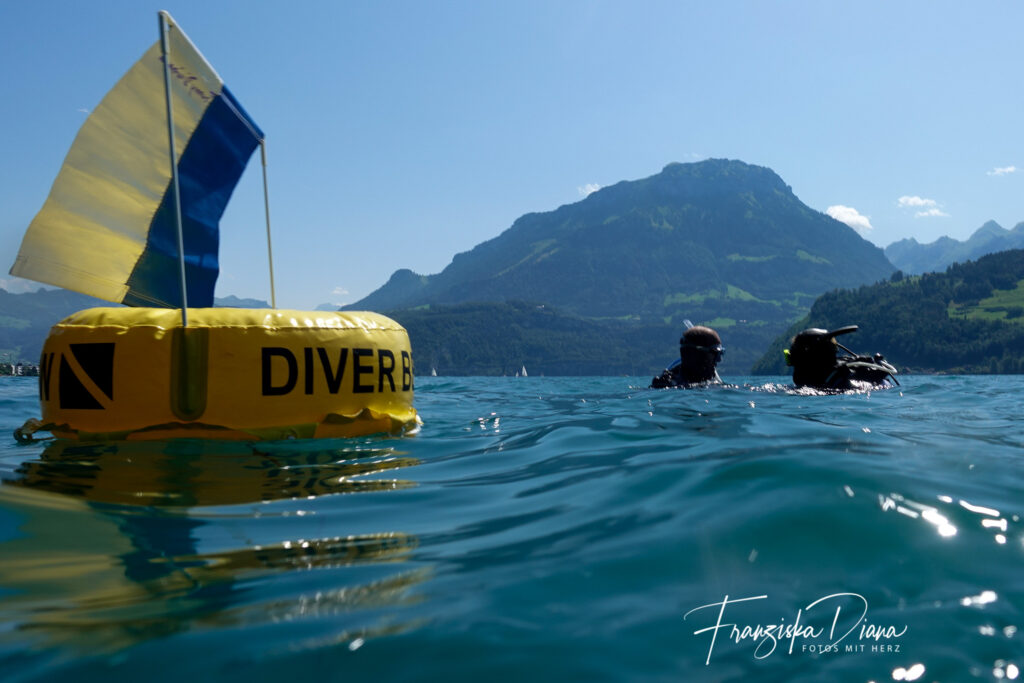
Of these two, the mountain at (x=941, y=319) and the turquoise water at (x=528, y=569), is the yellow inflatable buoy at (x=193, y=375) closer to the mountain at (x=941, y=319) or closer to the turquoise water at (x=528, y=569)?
the turquoise water at (x=528, y=569)

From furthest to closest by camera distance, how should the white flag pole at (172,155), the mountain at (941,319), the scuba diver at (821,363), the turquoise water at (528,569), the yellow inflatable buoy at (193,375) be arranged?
the mountain at (941,319) → the scuba diver at (821,363) → the white flag pole at (172,155) → the yellow inflatable buoy at (193,375) → the turquoise water at (528,569)

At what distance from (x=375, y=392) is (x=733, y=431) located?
12.7 feet

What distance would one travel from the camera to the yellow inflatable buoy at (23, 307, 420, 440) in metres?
6.10

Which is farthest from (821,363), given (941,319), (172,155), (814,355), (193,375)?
(941,319)

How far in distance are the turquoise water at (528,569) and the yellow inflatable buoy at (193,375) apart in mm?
774

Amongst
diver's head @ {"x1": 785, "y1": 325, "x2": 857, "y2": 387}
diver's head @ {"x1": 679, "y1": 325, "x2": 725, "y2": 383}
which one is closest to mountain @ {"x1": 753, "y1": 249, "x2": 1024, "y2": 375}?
diver's head @ {"x1": 785, "y1": 325, "x2": 857, "y2": 387}

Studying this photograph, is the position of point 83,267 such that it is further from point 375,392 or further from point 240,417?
point 375,392

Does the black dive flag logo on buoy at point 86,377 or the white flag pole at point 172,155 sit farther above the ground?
the white flag pole at point 172,155

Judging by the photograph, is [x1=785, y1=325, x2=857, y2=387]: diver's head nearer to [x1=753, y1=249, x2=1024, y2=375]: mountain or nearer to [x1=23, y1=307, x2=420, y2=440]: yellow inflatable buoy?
[x1=23, y1=307, x2=420, y2=440]: yellow inflatable buoy

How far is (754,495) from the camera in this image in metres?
3.70

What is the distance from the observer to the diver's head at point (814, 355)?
14031 millimetres

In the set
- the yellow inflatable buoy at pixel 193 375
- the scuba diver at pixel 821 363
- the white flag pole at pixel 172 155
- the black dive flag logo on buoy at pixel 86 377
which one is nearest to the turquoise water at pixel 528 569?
the yellow inflatable buoy at pixel 193 375

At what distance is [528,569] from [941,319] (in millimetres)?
183972

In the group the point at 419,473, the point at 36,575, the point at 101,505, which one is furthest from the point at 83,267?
the point at 36,575
